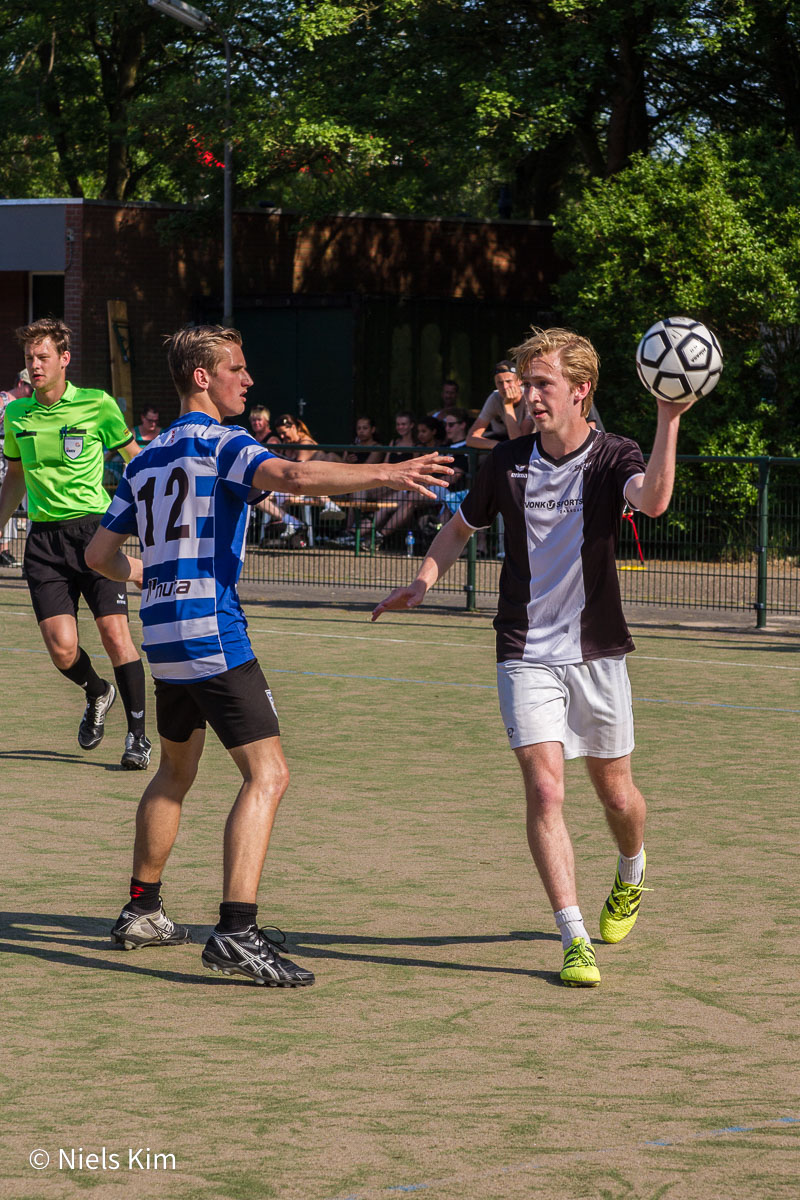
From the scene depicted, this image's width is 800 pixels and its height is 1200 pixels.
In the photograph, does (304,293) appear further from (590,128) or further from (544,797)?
(544,797)

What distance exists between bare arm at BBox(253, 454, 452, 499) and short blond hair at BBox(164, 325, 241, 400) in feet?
1.73

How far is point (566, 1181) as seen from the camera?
3.96 metres

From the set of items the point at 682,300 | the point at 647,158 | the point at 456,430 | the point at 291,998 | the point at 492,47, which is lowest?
the point at 291,998

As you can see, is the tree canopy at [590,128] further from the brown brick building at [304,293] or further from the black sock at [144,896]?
the black sock at [144,896]

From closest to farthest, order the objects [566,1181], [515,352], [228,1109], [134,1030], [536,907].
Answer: [566,1181]
[228,1109]
[134,1030]
[515,352]
[536,907]

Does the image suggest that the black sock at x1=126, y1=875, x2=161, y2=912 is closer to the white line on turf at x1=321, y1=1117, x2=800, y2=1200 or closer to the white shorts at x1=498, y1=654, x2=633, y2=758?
the white shorts at x1=498, y1=654, x2=633, y2=758

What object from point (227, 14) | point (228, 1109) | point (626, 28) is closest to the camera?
point (228, 1109)

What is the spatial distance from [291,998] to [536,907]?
4.63 ft

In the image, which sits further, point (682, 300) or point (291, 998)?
point (682, 300)

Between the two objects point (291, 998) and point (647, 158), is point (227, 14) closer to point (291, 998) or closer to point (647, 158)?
point (647, 158)

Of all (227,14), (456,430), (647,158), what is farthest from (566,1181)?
(227,14)

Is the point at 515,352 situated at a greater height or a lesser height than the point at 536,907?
greater

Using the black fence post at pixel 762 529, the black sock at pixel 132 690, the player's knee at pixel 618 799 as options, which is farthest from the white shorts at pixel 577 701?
the black fence post at pixel 762 529

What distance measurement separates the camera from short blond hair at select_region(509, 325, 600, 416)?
580 cm
